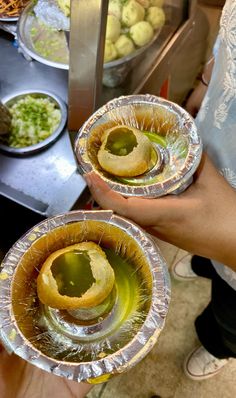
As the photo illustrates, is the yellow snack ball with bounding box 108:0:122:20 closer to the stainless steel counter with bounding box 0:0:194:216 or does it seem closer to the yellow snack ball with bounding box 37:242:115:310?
the stainless steel counter with bounding box 0:0:194:216

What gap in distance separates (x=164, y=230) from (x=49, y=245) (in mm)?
280

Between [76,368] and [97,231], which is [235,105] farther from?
[76,368]

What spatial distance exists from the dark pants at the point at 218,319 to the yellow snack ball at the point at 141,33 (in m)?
0.84

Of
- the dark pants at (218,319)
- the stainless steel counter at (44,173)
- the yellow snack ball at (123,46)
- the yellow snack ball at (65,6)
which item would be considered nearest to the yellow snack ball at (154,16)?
the yellow snack ball at (123,46)

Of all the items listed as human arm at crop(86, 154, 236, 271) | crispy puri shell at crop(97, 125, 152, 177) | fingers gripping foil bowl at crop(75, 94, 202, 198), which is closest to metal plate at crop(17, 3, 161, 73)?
fingers gripping foil bowl at crop(75, 94, 202, 198)

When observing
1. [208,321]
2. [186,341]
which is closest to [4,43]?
[208,321]

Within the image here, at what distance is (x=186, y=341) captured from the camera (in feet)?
6.70

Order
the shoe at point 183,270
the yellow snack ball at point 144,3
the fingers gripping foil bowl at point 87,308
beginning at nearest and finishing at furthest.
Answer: the fingers gripping foil bowl at point 87,308, the yellow snack ball at point 144,3, the shoe at point 183,270

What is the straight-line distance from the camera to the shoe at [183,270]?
7.13 ft

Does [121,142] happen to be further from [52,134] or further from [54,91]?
[54,91]

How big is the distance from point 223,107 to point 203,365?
52.7 inches

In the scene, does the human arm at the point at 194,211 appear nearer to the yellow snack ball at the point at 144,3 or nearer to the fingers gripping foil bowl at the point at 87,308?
the fingers gripping foil bowl at the point at 87,308

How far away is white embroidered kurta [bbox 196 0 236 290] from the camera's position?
90 centimetres

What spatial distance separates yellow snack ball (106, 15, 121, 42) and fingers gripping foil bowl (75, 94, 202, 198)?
393 mm
